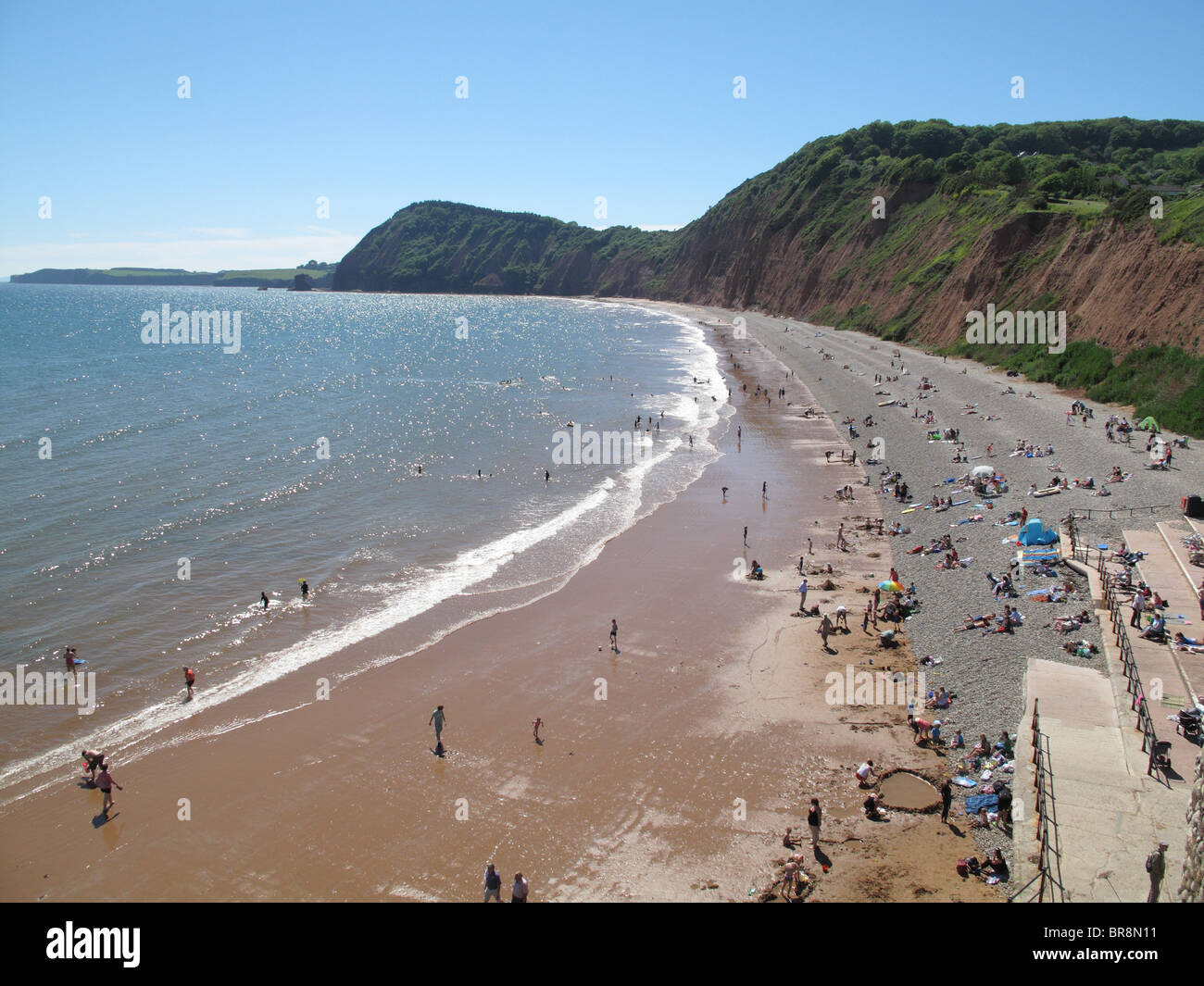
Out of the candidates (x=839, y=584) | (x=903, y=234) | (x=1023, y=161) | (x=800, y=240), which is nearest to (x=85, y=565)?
(x=839, y=584)

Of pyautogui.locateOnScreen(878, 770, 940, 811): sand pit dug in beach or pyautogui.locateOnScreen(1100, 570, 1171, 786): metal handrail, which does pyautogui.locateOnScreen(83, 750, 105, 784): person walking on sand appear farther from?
pyautogui.locateOnScreen(1100, 570, 1171, 786): metal handrail

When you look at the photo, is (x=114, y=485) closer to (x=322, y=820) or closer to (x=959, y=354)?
(x=322, y=820)

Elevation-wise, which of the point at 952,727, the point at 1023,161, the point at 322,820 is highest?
the point at 1023,161

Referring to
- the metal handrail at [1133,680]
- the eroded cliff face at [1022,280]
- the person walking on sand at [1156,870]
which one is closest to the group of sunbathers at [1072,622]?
the metal handrail at [1133,680]

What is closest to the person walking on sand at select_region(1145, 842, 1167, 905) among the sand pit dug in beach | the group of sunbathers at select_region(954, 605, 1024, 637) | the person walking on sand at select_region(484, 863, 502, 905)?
the sand pit dug in beach

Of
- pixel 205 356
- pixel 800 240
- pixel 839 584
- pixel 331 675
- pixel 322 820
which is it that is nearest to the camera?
pixel 322 820

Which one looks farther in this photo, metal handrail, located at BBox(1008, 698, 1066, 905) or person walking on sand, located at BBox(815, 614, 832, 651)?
person walking on sand, located at BBox(815, 614, 832, 651)
